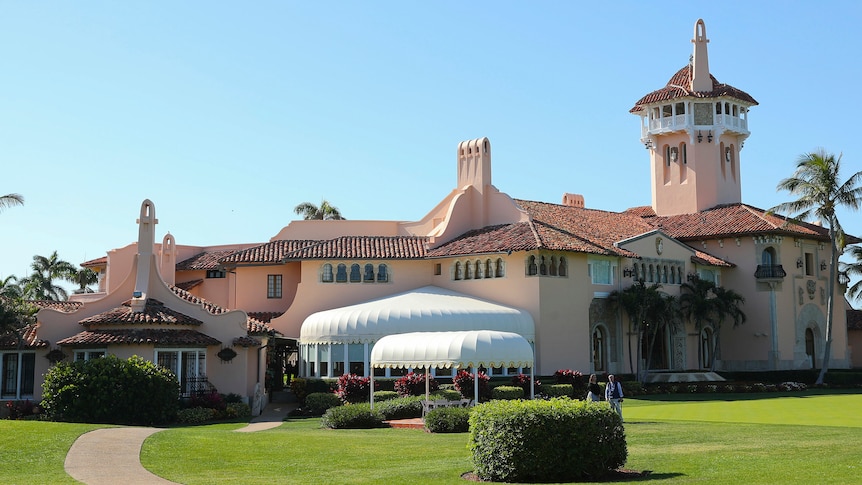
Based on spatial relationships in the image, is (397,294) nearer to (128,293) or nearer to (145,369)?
(128,293)

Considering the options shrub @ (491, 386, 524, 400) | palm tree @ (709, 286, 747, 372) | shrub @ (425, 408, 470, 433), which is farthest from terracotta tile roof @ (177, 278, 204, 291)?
shrub @ (425, 408, 470, 433)

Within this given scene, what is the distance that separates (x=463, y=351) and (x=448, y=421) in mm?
5135

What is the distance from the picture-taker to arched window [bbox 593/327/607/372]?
54.0 m

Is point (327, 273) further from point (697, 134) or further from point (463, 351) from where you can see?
point (697, 134)

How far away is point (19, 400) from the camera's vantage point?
41031mm

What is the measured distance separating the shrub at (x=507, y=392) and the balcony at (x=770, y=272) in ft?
80.9

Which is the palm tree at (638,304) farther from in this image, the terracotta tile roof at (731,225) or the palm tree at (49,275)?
the palm tree at (49,275)

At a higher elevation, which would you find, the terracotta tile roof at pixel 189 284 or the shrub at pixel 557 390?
the terracotta tile roof at pixel 189 284

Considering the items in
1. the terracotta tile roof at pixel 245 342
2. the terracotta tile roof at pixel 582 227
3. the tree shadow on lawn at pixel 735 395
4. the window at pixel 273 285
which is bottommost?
the tree shadow on lawn at pixel 735 395

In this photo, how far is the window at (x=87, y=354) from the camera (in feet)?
135

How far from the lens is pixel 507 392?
139 feet

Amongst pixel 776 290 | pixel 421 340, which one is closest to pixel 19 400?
pixel 421 340

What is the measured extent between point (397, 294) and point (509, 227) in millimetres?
6852

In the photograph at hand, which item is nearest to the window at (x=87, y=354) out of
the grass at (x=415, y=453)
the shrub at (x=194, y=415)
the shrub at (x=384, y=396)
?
the shrub at (x=194, y=415)
